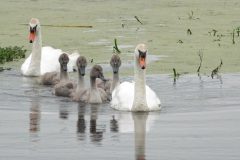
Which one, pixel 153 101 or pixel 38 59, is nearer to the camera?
pixel 153 101

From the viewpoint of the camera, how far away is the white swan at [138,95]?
1388cm

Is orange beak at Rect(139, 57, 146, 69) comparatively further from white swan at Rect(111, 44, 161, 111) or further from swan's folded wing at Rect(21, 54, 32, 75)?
swan's folded wing at Rect(21, 54, 32, 75)

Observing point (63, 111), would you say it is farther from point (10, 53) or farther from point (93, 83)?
point (10, 53)

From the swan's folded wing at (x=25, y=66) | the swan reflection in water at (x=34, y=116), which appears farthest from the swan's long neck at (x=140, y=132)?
the swan's folded wing at (x=25, y=66)

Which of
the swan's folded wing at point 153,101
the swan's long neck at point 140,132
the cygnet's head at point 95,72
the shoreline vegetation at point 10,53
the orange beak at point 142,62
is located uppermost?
the shoreline vegetation at point 10,53

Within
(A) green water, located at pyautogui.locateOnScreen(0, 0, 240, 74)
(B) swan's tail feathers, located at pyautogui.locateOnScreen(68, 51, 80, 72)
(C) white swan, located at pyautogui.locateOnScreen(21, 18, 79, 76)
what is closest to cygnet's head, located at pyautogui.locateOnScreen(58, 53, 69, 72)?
(B) swan's tail feathers, located at pyautogui.locateOnScreen(68, 51, 80, 72)

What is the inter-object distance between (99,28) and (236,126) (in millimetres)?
10090

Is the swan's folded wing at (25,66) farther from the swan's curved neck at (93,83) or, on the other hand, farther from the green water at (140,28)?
the swan's curved neck at (93,83)

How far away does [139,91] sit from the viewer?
14.0 m

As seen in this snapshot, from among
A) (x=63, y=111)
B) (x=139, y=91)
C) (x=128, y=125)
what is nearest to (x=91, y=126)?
(x=128, y=125)

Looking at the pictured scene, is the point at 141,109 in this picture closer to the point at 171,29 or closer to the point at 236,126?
the point at 236,126

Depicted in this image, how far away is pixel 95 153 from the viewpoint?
10.4 meters

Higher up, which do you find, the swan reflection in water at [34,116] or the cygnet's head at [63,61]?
the cygnet's head at [63,61]

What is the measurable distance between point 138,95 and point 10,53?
524cm
